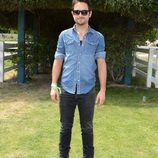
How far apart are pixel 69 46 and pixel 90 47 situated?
24 centimetres

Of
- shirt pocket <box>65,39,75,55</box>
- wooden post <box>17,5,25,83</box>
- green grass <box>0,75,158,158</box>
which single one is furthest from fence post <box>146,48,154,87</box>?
shirt pocket <box>65,39,75,55</box>

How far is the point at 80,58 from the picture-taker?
15.3 ft

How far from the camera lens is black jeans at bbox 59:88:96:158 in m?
4.74

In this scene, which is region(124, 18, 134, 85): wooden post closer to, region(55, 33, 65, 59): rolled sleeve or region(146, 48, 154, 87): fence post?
region(146, 48, 154, 87): fence post

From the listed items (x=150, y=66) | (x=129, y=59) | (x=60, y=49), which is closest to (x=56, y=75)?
(x=60, y=49)

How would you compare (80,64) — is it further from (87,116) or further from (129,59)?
(129,59)

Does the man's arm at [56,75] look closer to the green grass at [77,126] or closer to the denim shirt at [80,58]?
the denim shirt at [80,58]

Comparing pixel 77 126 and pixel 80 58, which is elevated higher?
pixel 80 58

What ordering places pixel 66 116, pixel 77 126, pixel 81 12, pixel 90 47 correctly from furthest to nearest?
pixel 77 126, pixel 66 116, pixel 90 47, pixel 81 12

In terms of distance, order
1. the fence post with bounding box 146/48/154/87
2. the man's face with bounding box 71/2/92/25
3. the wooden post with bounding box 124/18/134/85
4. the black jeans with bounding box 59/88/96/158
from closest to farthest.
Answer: the man's face with bounding box 71/2/92/25, the black jeans with bounding box 59/88/96/158, the wooden post with bounding box 124/18/134/85, the fence post with bounding box 146/48/154/87

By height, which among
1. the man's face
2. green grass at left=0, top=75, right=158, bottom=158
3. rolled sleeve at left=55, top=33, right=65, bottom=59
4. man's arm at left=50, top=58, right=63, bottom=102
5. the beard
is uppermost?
the man's face

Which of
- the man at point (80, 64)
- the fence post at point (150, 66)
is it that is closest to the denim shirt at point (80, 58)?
the man at point (80, 64)

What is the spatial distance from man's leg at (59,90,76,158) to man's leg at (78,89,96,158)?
0.34 feet

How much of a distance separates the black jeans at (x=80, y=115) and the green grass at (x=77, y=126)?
→ 69 cm
